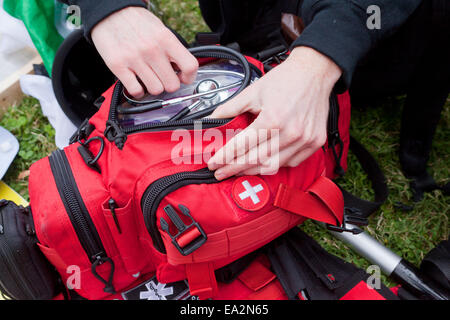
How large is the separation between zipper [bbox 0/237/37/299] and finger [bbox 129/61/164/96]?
0.57 metres

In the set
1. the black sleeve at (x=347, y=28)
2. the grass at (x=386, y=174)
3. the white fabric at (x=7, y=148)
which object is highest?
the black sleeve at (x=347, y=28)

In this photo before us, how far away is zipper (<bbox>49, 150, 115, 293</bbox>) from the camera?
36.2 inches

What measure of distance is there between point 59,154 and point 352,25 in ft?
2.74

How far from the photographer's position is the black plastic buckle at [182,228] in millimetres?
855

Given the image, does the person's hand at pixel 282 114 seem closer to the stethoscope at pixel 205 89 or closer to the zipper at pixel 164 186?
the zipper at pixel 164 186

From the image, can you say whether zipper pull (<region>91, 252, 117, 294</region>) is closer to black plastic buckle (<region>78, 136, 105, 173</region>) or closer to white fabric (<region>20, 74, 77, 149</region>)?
black plastic buckle (<region>78, 136, 105, 173</region>)

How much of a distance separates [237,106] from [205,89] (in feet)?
0.68

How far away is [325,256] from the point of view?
122 centimetres

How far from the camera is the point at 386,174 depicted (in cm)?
147

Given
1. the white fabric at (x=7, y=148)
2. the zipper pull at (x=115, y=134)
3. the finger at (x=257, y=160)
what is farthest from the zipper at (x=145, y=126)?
the white fabric at (x=7, y=148)

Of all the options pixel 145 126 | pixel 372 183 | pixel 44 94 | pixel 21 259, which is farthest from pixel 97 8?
pixel 372 183

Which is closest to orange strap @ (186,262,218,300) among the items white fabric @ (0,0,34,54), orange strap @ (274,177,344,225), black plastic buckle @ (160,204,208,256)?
black plastic buckle @ (160,204,208,256)

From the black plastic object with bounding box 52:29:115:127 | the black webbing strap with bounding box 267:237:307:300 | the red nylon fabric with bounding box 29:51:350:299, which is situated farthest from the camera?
the black plastic object with bounding box 52:29:115:127

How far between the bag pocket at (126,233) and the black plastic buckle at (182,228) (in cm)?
12
